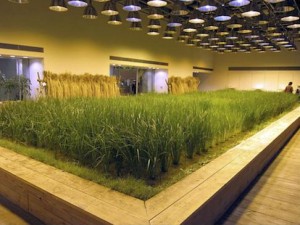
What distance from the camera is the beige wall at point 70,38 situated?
800cm

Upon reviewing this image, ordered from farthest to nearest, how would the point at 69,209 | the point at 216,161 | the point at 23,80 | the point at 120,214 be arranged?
the point at 23,80, the point at 216,161, the point at 69,209, the point at 120,214

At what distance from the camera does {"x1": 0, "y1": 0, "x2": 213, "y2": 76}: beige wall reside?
7996 millimetres

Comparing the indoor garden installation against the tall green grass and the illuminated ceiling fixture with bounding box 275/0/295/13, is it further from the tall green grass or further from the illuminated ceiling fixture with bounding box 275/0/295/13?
the illuminated ceiling fixture with bounding box 275/0/295/13

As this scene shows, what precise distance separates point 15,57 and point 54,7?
356 centimetres

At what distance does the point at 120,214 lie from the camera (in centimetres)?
163

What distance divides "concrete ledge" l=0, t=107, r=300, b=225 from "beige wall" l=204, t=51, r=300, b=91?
57.7 feet

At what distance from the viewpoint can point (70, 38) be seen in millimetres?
9617

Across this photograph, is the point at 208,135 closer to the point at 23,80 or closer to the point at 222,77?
the point at 23,80

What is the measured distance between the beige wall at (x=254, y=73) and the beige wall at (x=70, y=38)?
848cm

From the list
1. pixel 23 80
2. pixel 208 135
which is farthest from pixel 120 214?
pixel 23 80

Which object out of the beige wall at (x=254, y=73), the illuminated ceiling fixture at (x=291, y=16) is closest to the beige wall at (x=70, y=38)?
the illuminated ceiling fixture at (x=291, y=16)

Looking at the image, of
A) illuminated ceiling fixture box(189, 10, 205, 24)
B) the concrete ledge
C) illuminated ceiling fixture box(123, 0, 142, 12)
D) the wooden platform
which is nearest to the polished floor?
the concrete ledge

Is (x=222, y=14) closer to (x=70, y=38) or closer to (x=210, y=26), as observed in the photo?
(x=210, y=26)

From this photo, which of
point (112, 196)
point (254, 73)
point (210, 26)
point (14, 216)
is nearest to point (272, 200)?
point (112, 196)
